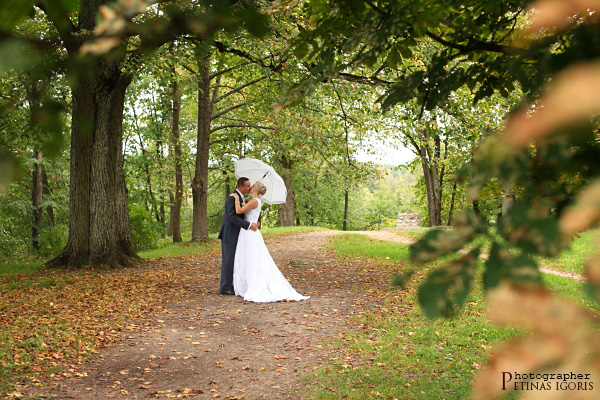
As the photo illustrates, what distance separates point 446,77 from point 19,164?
189 cm

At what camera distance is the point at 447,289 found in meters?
0.78

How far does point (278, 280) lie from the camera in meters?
8.73

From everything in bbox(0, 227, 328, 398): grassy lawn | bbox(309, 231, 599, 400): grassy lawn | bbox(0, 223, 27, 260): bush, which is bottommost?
bbox(309, 231, 599, 400): grassy lawn

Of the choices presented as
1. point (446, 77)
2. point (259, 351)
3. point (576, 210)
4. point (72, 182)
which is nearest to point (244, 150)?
point (72, 182)

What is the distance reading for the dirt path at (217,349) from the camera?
4672 mm

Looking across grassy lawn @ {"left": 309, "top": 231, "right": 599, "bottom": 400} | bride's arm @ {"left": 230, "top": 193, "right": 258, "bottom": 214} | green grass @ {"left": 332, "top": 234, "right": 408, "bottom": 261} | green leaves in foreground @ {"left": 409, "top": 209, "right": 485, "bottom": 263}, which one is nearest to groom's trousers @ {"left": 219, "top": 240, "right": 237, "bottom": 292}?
bride's arm @ {"left": 230, "top": 193, "right": 258, "bottom": 214}

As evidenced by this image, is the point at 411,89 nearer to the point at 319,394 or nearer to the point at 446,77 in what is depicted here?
the point at 446,77

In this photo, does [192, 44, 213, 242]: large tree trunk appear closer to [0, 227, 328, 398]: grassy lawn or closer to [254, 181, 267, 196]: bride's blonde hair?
Result: [0, 227, 328, 398]: grassy lawn

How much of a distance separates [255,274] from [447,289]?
800cm

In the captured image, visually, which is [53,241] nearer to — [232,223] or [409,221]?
[232,223]

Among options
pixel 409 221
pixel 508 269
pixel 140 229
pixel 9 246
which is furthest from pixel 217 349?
pixel 409 221

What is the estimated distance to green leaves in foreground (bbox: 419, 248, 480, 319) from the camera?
30.4 inches

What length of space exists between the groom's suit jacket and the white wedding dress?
0.39 feet

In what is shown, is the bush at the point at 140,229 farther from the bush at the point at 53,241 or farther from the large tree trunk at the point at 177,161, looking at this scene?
the bush at the point at 53,241
